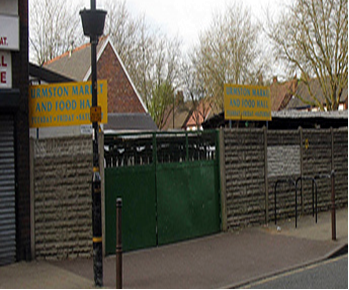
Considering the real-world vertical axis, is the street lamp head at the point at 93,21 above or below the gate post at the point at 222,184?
above

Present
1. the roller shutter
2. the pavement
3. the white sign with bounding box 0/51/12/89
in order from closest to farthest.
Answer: the pavement, the roller shutter, the white sign with bounding box 0/51/12/89

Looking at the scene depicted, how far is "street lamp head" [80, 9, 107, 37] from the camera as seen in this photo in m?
6.97

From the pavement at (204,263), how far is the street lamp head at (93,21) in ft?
12.2

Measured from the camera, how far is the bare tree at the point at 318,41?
2570cm

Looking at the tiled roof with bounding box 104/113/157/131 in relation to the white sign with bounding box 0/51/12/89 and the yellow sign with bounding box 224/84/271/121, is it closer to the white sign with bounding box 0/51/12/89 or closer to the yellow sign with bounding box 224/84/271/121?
the yellow sign with bounding box 224/84/271/121

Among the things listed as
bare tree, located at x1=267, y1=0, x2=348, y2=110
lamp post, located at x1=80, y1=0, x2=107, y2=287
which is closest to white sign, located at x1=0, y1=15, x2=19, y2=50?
lamp post, located at x1=80, y1=0, x2=107, y2=287

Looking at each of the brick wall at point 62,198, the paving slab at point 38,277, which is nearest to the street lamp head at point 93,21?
the brick wall at point 62,198

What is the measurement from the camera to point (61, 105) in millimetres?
8820

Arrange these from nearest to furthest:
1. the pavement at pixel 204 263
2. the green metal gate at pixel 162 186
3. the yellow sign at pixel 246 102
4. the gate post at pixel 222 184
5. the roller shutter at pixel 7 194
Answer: the pavement at pixel 204 263 → the roller shutter at pixel 7 194 → the green metal gate at pixel 162 186 → the gate post at pixel 222 184 → the yellow sign at pixel 246 102

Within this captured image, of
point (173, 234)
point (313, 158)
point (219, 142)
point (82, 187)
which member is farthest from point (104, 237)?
point (313, 158)

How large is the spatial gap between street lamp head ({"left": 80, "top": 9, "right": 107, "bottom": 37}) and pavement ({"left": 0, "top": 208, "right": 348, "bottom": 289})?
3717 mm

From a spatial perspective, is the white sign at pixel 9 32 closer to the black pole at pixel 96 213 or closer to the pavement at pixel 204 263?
the black pole at pixel 96 213

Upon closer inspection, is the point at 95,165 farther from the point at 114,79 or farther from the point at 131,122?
the point at 114,79

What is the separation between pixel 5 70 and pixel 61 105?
1160 millimetres
